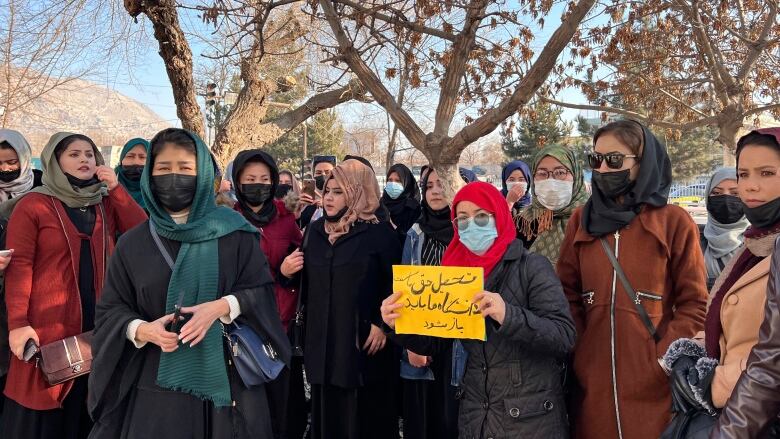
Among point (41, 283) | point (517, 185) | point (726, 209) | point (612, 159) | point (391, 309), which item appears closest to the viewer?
point (391, 309)

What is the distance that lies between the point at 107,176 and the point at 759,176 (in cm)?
353

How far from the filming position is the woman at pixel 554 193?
3.64m

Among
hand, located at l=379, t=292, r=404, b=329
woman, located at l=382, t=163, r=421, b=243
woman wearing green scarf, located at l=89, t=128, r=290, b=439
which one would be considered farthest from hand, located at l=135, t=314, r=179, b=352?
woman, located at l=382, t=163, r=421, b=243

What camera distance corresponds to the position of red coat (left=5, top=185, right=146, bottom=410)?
316 centimetres

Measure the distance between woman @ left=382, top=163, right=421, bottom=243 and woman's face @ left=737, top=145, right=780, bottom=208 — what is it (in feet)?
12.0

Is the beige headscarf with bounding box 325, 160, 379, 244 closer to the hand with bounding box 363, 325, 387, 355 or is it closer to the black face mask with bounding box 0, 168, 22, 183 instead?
the hand with bounding box 363, 325, 387, 355

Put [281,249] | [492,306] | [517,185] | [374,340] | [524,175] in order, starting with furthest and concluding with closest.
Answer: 1. [524,175]
2. [517,185]
3. [281,249]
4. [374,340]
5. [492,306]

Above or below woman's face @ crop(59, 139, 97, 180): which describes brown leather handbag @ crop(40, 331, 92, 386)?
below

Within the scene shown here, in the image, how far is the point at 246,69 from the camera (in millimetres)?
12820

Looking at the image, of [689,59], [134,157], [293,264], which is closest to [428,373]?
[293,264]

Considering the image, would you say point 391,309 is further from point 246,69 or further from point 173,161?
point 246,69

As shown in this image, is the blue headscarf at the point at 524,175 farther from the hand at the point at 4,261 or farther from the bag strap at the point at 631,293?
the hand at the point at 4,261

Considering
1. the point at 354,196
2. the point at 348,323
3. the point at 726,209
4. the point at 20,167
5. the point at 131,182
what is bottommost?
the point at 348,323

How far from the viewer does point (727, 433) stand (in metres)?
1.55
